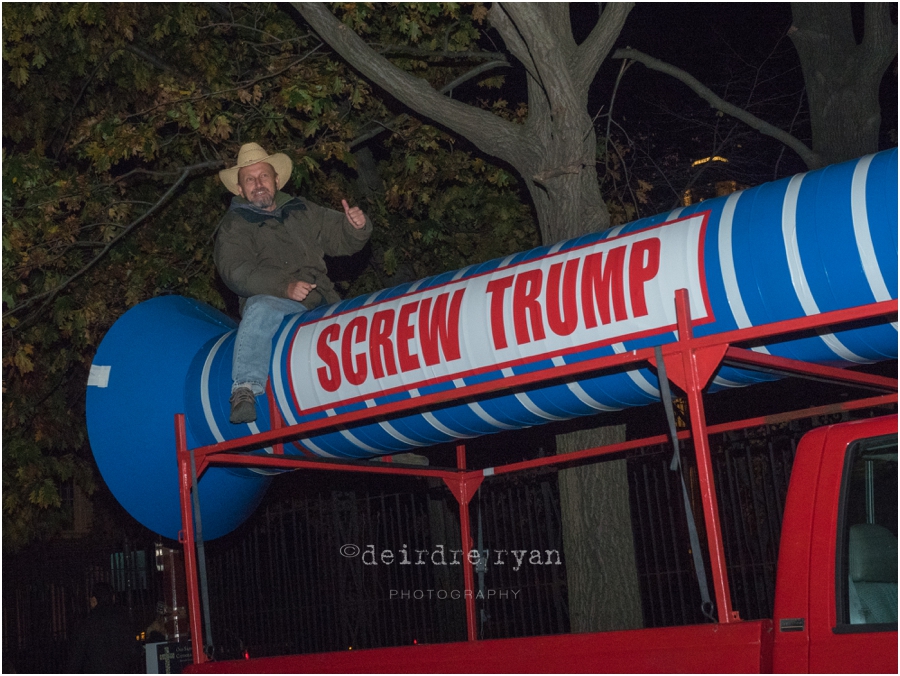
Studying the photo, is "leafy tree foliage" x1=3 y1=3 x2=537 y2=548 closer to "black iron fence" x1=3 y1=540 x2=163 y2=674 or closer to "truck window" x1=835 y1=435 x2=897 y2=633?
"black iron fence" x1=3 y1=540 x2=163 y2=674

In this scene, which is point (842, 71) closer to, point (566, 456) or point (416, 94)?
point (416, 94)

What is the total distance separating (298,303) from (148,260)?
4263 millimetres

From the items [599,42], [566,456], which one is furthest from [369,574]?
[599,42]

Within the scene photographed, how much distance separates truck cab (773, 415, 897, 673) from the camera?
11.0 ft

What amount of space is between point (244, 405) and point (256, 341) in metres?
0.39

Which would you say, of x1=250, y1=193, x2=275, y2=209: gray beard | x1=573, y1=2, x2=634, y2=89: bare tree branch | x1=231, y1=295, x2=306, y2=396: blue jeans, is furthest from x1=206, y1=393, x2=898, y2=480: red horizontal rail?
x1=573, y1=2, x2=634, y2=89: bare tree branch

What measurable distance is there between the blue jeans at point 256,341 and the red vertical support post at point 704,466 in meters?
2.60

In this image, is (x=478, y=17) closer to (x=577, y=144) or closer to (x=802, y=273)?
(x=577, y=144)

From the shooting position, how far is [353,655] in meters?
4.43

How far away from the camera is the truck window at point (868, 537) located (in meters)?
3.40

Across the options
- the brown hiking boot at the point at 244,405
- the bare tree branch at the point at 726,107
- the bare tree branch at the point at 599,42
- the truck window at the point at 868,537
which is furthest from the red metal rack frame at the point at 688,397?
the bare tree branch at the point at 726,107

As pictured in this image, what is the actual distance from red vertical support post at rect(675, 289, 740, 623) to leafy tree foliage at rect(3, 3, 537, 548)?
177 inches

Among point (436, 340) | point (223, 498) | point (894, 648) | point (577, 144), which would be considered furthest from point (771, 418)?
point (223, 498)

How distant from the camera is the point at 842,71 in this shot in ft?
30.3
